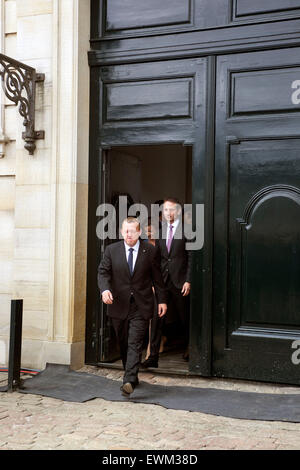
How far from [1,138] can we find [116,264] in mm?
2238

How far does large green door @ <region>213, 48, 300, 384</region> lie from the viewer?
244 inches

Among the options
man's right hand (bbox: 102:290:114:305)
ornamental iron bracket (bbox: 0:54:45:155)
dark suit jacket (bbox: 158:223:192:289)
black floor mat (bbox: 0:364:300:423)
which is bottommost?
black floor mat (bbox: 0:364:300:423)

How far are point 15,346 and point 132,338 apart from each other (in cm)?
124

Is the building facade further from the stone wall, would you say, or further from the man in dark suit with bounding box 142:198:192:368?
the man in dark suit with bounding box 142:198:192:368

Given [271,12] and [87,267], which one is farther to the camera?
[87,267]

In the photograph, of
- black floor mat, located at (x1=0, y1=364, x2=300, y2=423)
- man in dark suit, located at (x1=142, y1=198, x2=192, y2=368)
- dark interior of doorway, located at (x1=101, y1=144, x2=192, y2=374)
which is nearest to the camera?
black floor mat, located at (x1=0, y1=364, x2=300, y2=423)

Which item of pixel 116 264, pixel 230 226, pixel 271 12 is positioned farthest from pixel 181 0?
pixel 116 264

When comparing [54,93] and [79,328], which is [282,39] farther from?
[79,328]

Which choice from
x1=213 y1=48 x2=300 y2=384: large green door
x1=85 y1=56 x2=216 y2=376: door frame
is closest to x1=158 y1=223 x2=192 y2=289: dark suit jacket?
x1=85 y1=56 x2=216 y2=376: door frame

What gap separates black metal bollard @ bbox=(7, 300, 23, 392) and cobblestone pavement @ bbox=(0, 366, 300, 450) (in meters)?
0.25

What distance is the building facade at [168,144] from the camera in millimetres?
6266

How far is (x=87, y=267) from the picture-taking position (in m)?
7.14
